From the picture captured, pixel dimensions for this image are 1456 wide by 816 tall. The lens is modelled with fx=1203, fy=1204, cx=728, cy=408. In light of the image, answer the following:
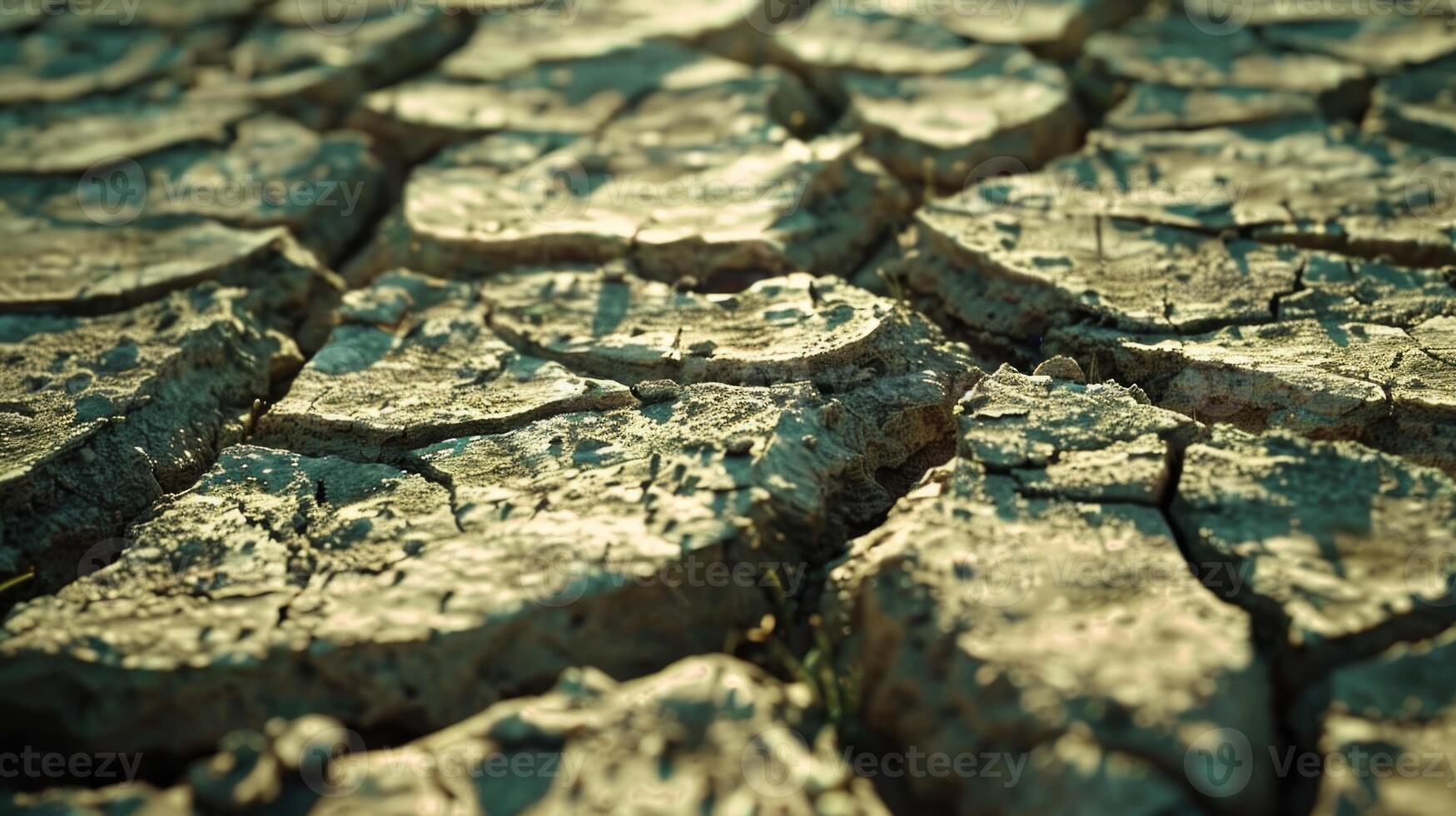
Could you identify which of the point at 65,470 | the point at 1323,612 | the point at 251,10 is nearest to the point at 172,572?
the point at 65,470

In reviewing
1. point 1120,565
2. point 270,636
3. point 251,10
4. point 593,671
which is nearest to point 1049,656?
point 1120,565

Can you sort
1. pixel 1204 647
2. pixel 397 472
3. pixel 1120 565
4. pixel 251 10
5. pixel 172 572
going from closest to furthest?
pixel 1204 647 → pixel 1120 565 → pixel 172 572 → pixel 397 472 → pixel 251 10


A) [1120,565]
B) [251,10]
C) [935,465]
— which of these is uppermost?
[251,10]

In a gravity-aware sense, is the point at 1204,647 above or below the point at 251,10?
below

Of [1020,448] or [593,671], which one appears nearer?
[593,671]

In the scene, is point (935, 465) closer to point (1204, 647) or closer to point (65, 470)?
point (1204, 647)

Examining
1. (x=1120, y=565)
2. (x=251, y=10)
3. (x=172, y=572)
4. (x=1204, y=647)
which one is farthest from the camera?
(x=251, y=10)

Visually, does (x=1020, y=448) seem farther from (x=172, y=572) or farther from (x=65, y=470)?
(x=65, y=470)
